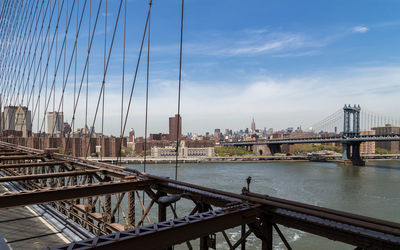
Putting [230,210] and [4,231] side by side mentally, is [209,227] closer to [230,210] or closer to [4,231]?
[230,210]

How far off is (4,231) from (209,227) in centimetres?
526

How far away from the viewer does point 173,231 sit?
2.54 m

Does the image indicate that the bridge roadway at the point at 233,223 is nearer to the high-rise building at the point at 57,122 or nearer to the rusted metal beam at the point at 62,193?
the rusted metal beam at the point at 62,193

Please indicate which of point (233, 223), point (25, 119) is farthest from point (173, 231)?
point (25, 119)

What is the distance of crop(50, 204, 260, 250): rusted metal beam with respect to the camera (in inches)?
89.0

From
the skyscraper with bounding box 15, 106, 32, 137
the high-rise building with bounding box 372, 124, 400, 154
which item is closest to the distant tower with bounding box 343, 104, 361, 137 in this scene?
the high-rise building with bounding box 372, 124, 400, 154

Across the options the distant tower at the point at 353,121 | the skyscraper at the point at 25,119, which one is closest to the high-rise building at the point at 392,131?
the distant tower at the point at 353,121

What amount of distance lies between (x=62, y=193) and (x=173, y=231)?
2.43 meters

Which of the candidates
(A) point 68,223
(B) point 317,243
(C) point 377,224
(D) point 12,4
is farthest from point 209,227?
(D) point 12,4

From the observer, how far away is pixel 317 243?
13953mm

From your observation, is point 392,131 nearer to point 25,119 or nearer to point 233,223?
point 25,119

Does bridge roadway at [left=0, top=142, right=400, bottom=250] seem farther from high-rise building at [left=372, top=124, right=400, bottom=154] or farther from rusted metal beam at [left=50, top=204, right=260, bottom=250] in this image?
high-rise building at [left=372, top=124, right=400, bottom=154]

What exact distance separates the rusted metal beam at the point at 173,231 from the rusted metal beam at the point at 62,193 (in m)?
2.09

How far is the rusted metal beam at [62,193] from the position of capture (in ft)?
12.9
